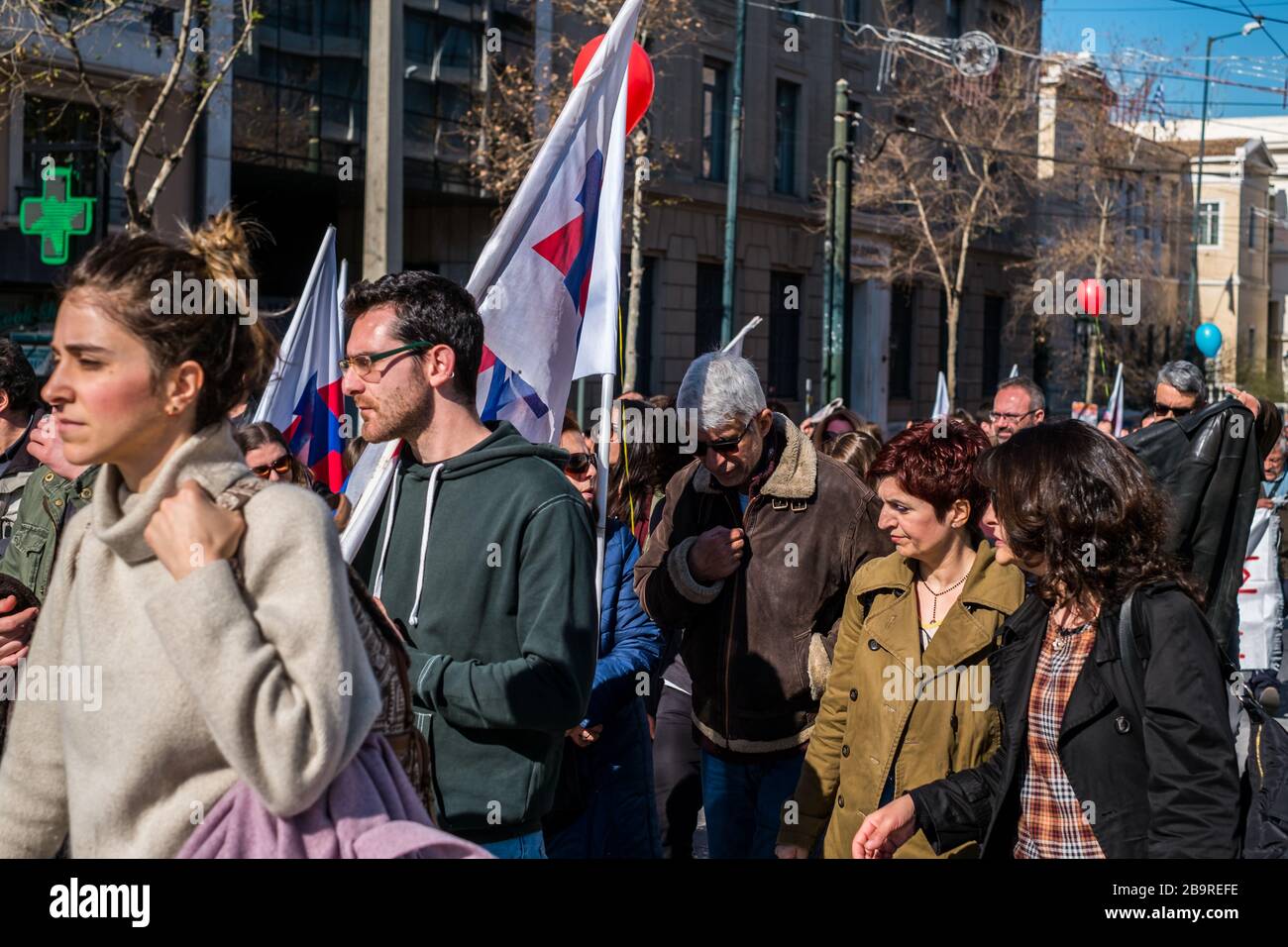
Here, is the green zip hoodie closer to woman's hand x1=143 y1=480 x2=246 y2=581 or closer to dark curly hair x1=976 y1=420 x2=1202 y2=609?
dark curly hair x1=976 y1=420 x2=1202 y2=609

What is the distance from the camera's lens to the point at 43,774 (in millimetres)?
2367

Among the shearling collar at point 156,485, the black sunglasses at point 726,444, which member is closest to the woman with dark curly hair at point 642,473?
the black sunglasses at point 726,444

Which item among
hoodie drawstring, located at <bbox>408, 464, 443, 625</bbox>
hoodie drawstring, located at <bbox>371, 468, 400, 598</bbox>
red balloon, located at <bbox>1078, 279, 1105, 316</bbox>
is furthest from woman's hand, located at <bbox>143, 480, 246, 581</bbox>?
red balloon, located at <bbox>1078, 279, 1105, 316</bbox>

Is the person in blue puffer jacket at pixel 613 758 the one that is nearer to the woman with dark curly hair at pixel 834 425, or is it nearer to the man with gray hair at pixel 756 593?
the man with gray hair at pixel 756 593

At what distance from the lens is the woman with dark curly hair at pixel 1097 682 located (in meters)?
2.94

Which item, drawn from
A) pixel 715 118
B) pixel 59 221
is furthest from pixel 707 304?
pixel 59 221

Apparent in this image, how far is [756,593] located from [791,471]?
0.40 m

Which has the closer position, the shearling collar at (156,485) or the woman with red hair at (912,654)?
the shearling collar at (156,485)

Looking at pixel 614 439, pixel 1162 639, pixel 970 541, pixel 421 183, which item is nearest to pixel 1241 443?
pixel 614 439

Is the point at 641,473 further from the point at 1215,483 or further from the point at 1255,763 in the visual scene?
the point at 1255,763

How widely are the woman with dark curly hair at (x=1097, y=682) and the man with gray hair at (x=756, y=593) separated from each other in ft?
4.21

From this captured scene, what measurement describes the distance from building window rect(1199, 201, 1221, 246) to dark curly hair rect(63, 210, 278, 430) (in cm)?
5345

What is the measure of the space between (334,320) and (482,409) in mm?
2700
